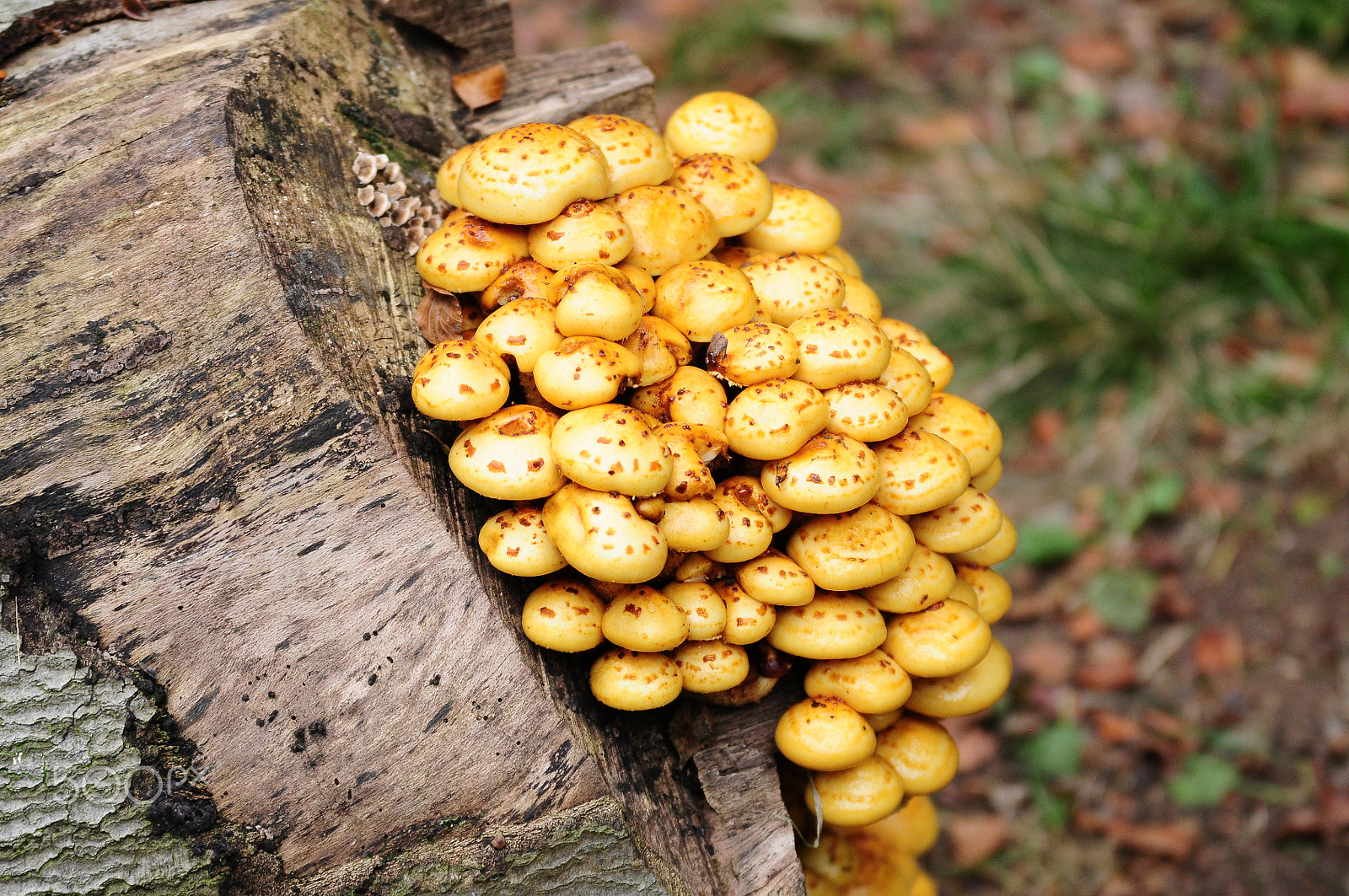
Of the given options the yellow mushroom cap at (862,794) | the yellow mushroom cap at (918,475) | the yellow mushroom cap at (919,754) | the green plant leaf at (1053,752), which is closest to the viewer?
the yellow mushroom cap at (918,475)

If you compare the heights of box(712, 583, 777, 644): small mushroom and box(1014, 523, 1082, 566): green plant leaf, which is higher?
box(712, 583, 777, 644): small mushroom

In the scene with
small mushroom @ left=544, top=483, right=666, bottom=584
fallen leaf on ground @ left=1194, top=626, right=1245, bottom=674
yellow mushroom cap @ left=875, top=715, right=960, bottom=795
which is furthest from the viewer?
fallen leaf on ground @ left=1194, top=626, right=1245, bottom=674

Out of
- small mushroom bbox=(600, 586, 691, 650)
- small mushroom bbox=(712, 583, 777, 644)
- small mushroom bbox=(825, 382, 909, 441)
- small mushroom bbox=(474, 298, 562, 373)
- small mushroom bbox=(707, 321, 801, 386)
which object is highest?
small mushroom bbox=(474, 298, 562, 373)

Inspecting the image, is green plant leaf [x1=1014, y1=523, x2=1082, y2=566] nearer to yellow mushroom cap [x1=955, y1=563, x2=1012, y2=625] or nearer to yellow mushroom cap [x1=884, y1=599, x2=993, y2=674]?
yellow mushroom cap [x1=955, y1=563, x2=1012, y2=625]

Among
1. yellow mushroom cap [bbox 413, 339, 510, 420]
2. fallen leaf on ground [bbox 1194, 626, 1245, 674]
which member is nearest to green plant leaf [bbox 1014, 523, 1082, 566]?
fallen leaf on ground [bbox 1194, 626, 1245, 674]

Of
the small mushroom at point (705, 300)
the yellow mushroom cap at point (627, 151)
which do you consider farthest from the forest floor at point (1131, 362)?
the yellow mushroom cap at point (627, 151)

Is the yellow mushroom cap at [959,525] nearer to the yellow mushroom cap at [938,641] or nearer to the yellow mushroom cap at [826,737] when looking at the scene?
the yellow mushroom cap at [938,641]
